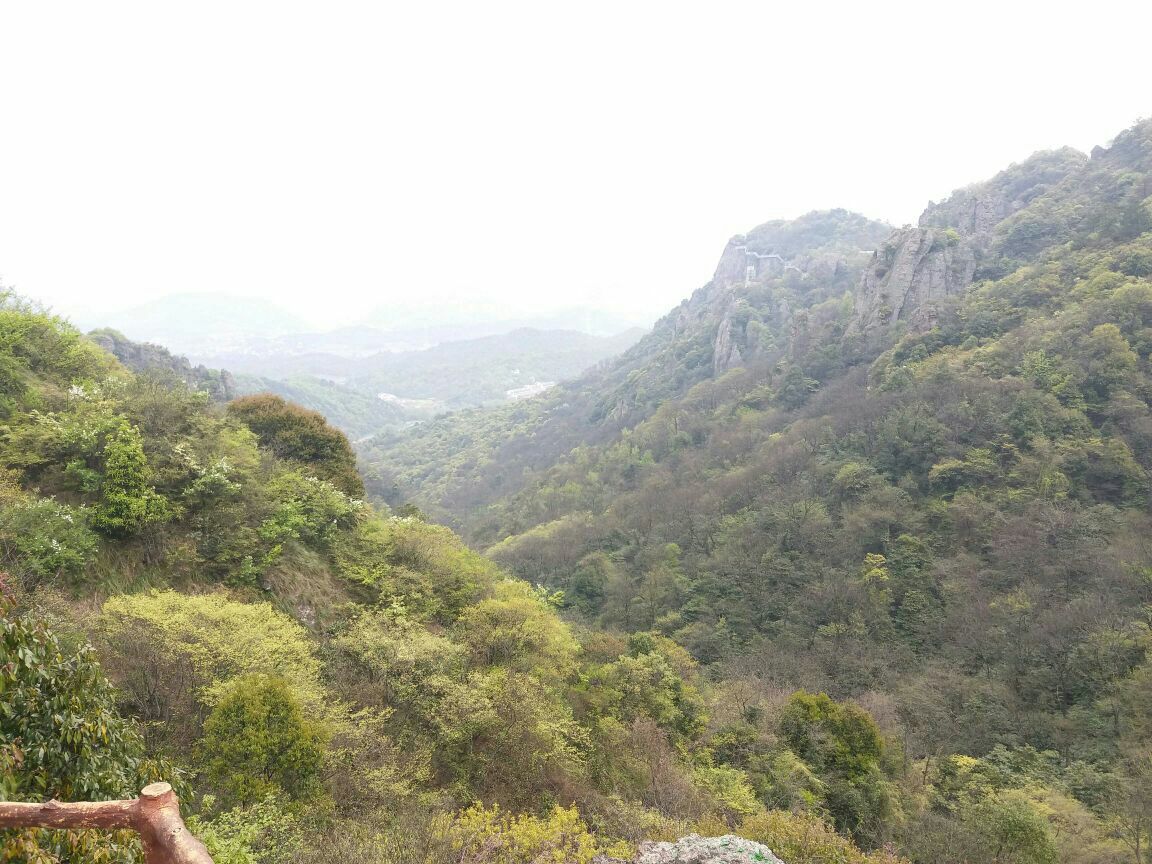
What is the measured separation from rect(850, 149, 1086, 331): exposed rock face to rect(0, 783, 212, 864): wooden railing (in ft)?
229

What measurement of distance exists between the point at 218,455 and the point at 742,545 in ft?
127

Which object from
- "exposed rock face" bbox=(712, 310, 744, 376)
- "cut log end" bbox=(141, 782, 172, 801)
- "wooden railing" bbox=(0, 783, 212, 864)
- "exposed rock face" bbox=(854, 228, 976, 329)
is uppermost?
"exposed rock face" bbox=(854, 228, 976, 329)

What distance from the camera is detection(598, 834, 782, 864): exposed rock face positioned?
→ 27.8ft

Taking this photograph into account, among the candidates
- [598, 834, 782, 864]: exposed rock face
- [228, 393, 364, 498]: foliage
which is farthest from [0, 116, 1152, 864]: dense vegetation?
[598, 834, 782, 864]: exposed rock face

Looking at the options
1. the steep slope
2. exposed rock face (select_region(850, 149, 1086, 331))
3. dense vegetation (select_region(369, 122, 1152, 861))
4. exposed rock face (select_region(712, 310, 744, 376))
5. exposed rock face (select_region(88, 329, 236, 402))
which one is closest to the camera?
dense vegetation (select_region(369, 122, 1152, 861))

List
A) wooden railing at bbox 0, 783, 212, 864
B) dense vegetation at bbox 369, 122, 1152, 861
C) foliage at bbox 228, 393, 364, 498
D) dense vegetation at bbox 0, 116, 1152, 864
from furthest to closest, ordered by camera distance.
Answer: foliage at bbox 228, 393, 364, 498, dense vegetation at bbox 369, 122, 1152, 861, dense vegetation at bbox 0, 116, 1152, 864, wooden railing at bbox 0, 783, 212, 864

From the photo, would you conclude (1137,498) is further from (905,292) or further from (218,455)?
(218,455)

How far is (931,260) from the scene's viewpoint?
66.2 m

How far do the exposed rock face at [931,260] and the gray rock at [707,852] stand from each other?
63.5 meters

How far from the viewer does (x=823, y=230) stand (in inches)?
6166

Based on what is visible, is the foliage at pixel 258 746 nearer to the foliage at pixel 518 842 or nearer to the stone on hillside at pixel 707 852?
the foliage at pixel 518 842

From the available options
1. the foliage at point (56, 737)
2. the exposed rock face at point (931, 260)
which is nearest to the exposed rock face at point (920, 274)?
the exposed rock face at point (931, 260)

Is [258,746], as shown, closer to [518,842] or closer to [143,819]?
[518,842]

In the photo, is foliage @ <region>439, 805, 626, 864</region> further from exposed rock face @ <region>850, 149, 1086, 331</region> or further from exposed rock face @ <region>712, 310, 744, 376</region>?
exposed rock face @ <region>712, 310, 744, 376</region>
